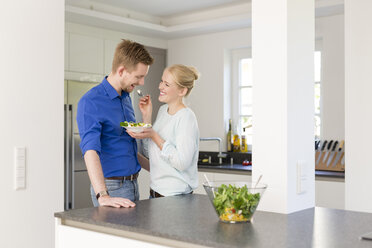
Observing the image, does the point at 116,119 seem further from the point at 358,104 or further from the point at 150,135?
the point at 358,104

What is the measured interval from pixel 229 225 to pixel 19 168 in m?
1.30

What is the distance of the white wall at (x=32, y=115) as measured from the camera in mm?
2566

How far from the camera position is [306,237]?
164 cm

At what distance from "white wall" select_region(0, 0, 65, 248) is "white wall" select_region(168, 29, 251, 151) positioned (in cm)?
332

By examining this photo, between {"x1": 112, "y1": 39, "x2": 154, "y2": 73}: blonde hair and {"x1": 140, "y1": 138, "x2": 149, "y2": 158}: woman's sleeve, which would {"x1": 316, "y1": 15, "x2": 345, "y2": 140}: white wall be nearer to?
{"x1": 140, "y1": 138, "x2": 149, "y2": 158}: woman's sleeve

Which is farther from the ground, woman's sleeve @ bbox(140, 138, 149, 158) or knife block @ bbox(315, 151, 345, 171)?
woman's sleeve @ bbox(140, 138, 149, 158)

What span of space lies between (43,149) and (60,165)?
0.49ft

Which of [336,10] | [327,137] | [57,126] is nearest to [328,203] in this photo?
[327,137]

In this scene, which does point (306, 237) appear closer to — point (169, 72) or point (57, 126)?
point (169, 72)

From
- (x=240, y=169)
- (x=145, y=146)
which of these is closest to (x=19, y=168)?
(x=145, y=146)

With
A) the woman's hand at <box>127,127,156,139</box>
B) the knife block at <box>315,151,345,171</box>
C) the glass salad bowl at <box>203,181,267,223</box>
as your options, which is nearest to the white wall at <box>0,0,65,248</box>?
the woman's hand at <box>127,127,156,139</box>

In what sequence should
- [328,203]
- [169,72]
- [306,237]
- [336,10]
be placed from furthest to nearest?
[336,10], [328,203], [169,72], [306,237]

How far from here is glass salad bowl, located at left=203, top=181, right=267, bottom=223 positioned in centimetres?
185

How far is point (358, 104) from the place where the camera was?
10.4ft
